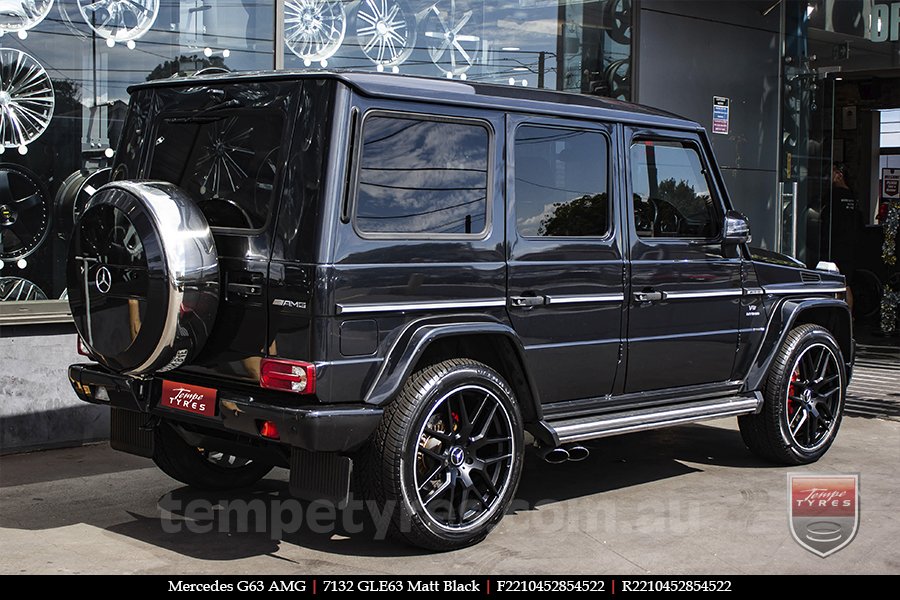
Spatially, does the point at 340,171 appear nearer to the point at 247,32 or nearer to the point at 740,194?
the point at 247,32

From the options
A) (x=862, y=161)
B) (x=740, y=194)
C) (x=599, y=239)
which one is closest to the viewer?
(x=599, y=239)

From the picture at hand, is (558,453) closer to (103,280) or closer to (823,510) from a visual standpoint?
(823,510)

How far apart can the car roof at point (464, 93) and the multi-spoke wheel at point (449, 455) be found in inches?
48.6

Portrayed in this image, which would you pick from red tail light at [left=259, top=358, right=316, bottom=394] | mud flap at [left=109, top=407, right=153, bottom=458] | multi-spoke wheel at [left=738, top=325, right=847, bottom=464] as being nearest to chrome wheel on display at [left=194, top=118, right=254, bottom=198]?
red tail light at [left=259, top=358, right=316, bottom=394]

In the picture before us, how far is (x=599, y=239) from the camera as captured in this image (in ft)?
19.5

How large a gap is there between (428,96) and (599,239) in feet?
4.22

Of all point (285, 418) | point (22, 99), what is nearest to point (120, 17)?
point (22, 99)

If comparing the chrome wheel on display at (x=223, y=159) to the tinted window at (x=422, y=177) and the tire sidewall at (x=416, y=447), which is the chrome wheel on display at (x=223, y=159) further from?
the tire sidewall at (x=416, y=447)

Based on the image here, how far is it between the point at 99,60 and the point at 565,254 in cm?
400

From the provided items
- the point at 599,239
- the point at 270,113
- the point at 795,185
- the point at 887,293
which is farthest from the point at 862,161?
the point at 270,113

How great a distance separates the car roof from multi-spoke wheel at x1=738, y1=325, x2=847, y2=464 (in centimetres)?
162

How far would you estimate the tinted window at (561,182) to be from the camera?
5.66 meters

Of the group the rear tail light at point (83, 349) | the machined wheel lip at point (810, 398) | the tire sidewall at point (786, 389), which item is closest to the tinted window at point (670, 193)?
the tire sidewall at point (786, 389)

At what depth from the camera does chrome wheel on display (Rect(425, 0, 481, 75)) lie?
9953 millimetres
